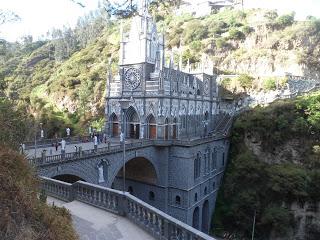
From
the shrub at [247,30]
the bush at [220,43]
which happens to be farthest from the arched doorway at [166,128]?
the shrub at [247,30]

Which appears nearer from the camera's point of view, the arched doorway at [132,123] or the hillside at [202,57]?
the arched doorway at [132,123]

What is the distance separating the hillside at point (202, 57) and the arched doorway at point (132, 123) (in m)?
12.6

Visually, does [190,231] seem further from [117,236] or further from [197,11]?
[197,11]

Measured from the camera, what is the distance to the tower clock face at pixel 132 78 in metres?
35.6

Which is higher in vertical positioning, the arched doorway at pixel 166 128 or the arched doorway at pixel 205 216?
the arched doorway at pixel 166 128

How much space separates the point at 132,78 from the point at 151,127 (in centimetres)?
604

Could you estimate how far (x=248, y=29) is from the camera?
225ft

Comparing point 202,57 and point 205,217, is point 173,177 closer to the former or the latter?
point 205,217

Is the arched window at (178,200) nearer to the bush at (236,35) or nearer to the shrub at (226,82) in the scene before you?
the shrub at (226,82)

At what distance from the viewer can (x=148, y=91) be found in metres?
34.7

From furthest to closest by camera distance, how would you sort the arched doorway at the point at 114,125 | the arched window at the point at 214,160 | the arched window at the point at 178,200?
1. the arched window at the point at 214,160
2. the arched doorway at the point at 114,125
3. the arched window at the point at 178,200

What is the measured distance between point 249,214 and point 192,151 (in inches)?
436

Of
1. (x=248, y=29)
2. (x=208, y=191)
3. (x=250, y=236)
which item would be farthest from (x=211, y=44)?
(x=250, y=236)

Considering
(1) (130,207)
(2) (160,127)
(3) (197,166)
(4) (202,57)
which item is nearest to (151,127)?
(2) (160,127)
